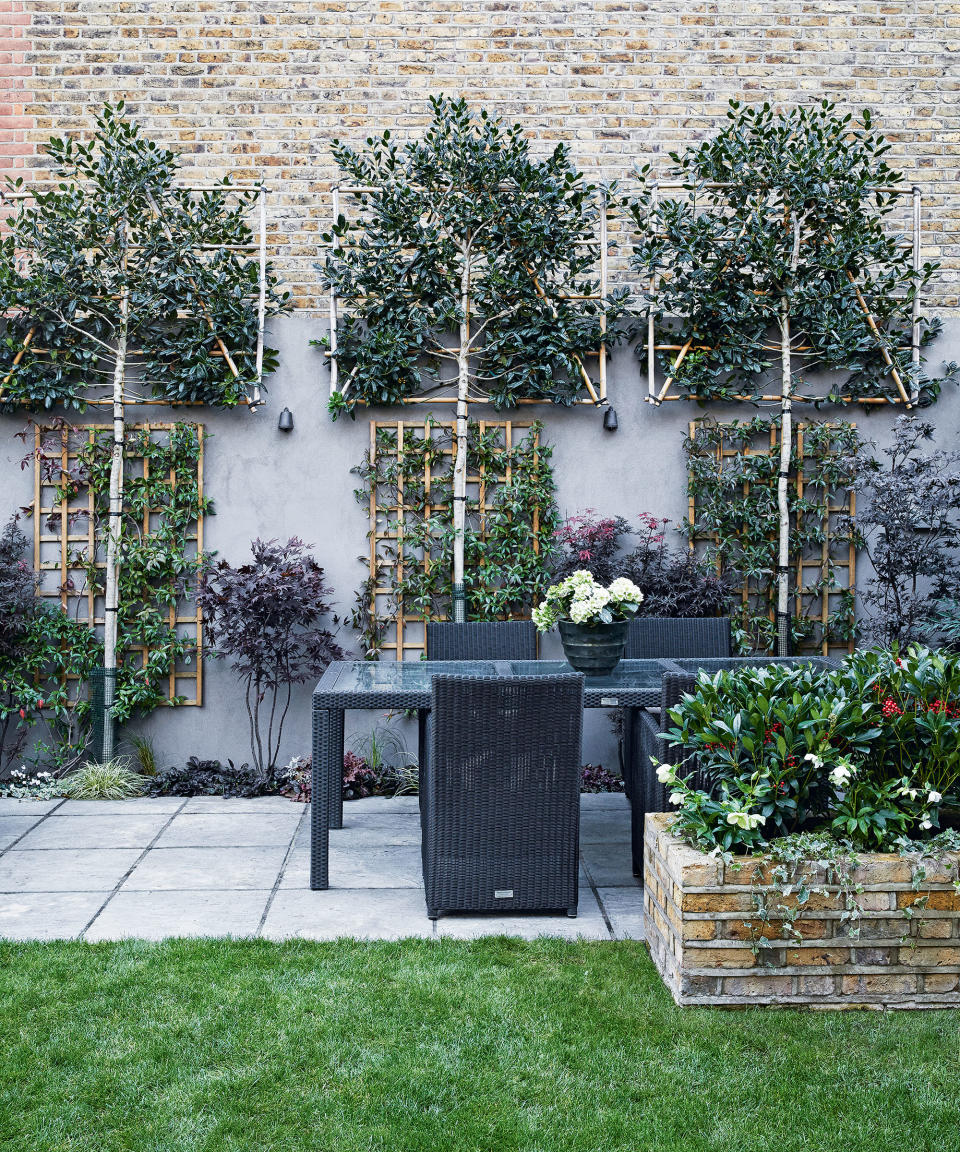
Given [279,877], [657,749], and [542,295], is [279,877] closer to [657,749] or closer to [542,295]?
[657,749]

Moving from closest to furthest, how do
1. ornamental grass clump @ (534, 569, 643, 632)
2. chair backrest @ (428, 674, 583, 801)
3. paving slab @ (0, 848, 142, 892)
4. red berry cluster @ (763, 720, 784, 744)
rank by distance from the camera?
red berry cluster @ (763, 720, 784, 744), chair backrest @ (428, 674, 583, 801), paving slab @ (0, 848, 142, 892), ornamental grass clump @ (534, 569, 643, 632)

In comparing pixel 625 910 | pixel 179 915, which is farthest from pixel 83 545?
pixel 625 910

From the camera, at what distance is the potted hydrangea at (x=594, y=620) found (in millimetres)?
4078

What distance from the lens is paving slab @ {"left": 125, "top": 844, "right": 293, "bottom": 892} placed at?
3955mm

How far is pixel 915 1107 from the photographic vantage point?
94.3 inches

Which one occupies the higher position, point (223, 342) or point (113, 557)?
point (223, 342)

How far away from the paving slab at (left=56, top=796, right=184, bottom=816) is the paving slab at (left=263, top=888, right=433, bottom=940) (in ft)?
4.80

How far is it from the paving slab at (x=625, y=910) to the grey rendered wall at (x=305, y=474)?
182 cm

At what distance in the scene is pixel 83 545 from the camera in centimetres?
571

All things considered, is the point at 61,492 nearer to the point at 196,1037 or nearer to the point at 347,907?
the point at 347,907

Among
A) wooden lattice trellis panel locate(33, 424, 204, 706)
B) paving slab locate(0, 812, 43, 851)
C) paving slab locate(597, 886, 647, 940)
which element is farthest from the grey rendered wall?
paving slab locate(597, 886, 647, 940)

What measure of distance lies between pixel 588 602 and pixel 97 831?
239 centimetres

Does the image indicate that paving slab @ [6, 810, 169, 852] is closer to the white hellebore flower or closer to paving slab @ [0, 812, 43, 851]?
paving slab @ [0, 812, 43, 851]

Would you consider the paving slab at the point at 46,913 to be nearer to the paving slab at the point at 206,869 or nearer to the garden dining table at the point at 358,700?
the paving slab at the point at 206,869
